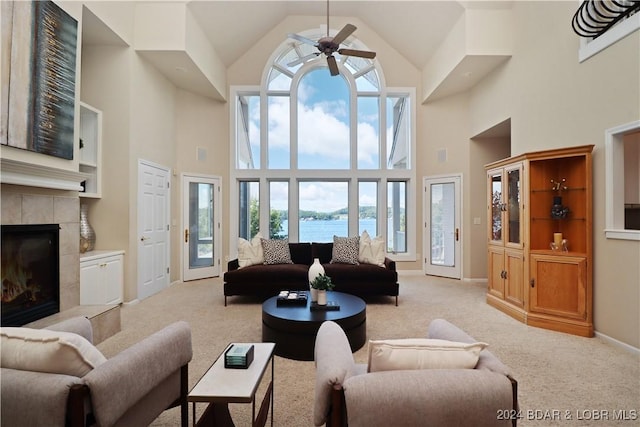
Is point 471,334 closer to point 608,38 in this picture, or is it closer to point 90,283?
point 608,38

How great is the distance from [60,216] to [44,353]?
8.75ft

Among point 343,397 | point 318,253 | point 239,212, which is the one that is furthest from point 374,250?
point 343,397

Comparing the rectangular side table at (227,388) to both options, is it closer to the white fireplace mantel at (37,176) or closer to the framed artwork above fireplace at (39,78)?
the white fireplace mantel at (37,176)

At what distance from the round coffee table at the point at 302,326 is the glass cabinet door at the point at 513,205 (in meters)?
2.39

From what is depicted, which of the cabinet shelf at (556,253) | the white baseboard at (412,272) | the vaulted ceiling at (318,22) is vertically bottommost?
the white baseboard at (412,272)

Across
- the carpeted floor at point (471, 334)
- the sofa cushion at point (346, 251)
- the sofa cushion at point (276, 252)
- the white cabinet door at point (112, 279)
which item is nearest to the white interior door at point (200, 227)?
the carpeted floor at point (471, 334)

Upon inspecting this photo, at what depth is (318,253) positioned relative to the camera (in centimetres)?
529

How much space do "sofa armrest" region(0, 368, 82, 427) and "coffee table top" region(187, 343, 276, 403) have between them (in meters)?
0.46

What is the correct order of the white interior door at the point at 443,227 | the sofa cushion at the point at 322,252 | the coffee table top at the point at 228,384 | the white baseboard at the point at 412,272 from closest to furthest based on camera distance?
1. the coffee table top at the point at 228,384
2. the sofa cushion at the point at 322,252
3. the white interior door at the point at 443,227
4. the white baseboard at the point at 412,272

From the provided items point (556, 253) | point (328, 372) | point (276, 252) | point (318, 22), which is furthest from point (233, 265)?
point (318, 22)

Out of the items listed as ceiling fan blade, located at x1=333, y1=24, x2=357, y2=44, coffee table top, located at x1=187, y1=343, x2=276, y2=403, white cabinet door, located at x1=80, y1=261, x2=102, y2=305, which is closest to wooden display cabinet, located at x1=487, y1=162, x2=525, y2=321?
ceiling fan blade, located at x1=333, y1=24, x2=357, y2=44

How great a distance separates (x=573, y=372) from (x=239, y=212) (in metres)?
5.89

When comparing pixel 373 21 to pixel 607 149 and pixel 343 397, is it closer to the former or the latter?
pixel 607 149

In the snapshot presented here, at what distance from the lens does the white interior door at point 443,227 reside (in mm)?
6355
